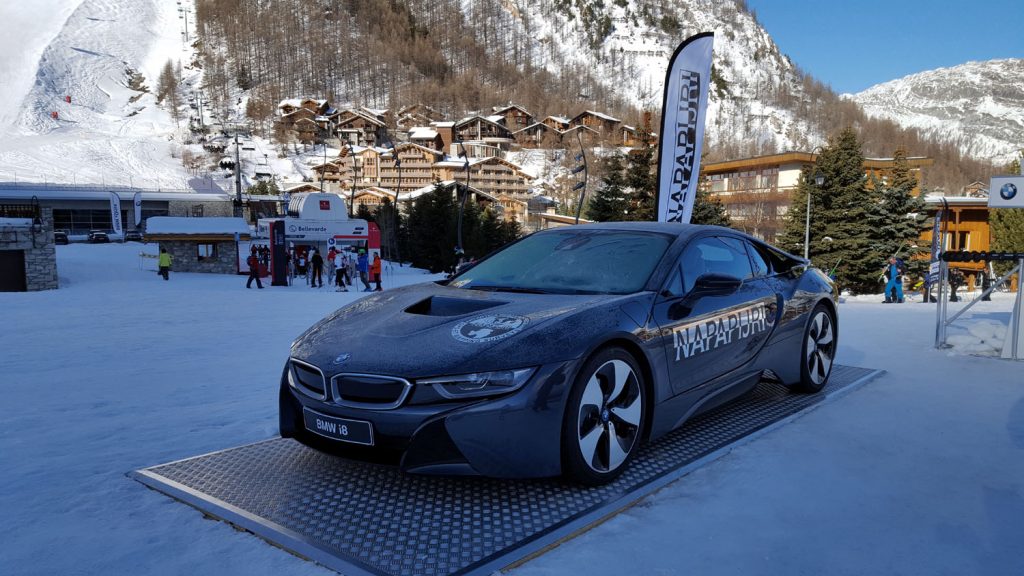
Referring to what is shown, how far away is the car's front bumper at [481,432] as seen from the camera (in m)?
2.70

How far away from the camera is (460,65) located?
532ft

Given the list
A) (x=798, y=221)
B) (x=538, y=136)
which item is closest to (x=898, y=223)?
(x=798, y=221)

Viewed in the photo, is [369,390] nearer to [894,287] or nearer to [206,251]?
[894,287]

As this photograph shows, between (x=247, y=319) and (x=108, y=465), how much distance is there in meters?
8.16

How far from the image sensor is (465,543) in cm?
254

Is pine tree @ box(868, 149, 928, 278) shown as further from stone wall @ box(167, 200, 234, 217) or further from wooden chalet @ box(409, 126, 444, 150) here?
wooden chalet @ box(409, 126, 444, 150)

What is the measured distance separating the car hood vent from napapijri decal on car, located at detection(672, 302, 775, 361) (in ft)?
3.51

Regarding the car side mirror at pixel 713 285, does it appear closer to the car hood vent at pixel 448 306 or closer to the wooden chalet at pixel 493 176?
the car hood vent at pixel 448 306

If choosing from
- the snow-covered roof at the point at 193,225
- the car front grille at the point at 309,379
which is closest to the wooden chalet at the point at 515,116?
the snow-covered roof at the point at 193,225

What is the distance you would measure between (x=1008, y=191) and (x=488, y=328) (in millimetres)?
7313

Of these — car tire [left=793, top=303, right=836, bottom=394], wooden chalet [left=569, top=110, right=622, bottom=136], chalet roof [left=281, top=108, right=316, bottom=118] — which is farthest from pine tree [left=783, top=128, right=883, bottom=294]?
chalet roof [left=281, top=108, right=316, bottom=118]

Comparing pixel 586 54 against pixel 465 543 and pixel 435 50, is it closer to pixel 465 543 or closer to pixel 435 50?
pixel 435 50

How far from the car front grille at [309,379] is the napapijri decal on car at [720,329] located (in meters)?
1.88

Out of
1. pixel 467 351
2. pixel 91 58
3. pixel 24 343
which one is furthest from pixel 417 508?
pixel 91 58
